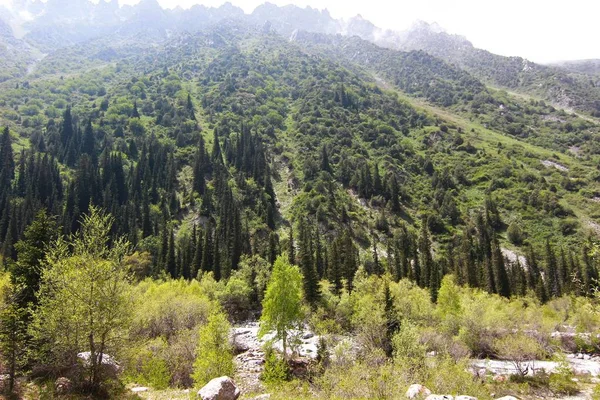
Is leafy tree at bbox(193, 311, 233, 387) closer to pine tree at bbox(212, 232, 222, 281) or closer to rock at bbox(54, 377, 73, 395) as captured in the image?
rock at bbox(54, 377, 73, 395)

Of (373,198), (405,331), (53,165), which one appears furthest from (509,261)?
(53,165)

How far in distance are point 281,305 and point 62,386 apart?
96.1ft

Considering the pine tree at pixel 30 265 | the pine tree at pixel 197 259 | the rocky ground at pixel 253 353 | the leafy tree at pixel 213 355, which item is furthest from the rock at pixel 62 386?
the pine tree at pixel 197 259

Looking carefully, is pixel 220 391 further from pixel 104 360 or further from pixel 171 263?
pixel 171 263

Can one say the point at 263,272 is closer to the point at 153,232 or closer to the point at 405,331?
the point at 405,331

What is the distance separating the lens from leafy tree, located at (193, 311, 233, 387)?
1366 inches

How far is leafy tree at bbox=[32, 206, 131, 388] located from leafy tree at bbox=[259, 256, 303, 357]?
86.0 ft

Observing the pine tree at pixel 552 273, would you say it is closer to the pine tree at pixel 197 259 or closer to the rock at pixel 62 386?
the pine tree at pixel 197 259

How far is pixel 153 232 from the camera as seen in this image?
135 m

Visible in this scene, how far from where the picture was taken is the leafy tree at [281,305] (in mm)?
51812

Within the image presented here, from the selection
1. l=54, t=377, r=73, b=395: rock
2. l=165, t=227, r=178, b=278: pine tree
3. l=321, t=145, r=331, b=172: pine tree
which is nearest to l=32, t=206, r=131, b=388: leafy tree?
l=54, t=377, r=73, b=395: rock

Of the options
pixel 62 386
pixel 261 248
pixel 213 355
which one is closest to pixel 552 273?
pixel 261 248

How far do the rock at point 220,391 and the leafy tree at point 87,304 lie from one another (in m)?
8.23

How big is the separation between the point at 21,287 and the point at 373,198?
5801 inches
